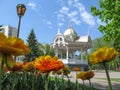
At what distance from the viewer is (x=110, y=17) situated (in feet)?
71.9

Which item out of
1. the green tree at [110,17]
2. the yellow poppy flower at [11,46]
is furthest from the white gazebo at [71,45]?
the yellow poppy flower at [11,46]

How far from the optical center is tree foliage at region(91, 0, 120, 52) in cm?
2118

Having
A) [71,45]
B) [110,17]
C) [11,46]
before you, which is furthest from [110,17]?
[71,45]

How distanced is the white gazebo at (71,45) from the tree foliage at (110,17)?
26.4 meters

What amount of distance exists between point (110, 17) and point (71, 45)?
29331mm

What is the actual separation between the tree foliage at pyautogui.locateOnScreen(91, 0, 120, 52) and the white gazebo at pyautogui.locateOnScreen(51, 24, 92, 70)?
86.7 feet

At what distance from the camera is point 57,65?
2.17m

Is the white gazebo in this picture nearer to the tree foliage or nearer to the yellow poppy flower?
the tree foliage

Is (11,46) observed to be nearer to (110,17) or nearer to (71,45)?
(110,17)

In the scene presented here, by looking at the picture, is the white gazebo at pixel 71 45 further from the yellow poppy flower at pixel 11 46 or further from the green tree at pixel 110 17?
the yellow poppy flower at pixel 11 46

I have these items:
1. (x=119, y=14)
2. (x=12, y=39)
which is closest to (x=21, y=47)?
(x=12, y=39)

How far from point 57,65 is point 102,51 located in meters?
0.40

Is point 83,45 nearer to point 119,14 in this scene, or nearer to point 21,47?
point 119,14

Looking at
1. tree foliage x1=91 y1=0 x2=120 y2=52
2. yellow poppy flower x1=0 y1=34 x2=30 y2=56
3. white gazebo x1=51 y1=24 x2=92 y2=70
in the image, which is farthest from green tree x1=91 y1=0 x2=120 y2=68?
white gazebo x1=51 y1=24 x2=92 y2=70
